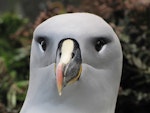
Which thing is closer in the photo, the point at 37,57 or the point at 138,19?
the point at 37,57

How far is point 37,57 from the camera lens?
2.87 ft

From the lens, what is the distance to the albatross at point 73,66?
2.69 feet

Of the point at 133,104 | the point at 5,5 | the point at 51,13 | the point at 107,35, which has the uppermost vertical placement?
the point at 5,5

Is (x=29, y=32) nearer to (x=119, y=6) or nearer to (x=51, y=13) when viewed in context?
(x=51, y=13)

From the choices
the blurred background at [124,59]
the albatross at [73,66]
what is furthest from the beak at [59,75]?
the blurred background at [124,59]

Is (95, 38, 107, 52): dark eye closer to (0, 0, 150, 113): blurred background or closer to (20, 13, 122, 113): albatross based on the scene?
(20, 13, 122, 113): albatross

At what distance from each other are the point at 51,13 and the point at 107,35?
100 cm

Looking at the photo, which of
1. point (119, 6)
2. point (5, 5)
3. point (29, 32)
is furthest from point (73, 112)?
point (5, 5)

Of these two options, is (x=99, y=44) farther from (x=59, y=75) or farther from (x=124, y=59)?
(x=124, y=59)

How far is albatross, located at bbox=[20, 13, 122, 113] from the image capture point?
820mm

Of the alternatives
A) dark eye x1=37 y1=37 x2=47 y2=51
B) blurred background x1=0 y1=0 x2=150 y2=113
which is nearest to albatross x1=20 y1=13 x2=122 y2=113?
dark eye x1=37 y1=37 x2=47 y2=51

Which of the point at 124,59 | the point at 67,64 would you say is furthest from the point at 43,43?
the point at 124,59

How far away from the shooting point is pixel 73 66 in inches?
31.9

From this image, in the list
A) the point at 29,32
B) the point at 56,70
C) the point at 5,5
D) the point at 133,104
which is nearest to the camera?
the point at 56,70
